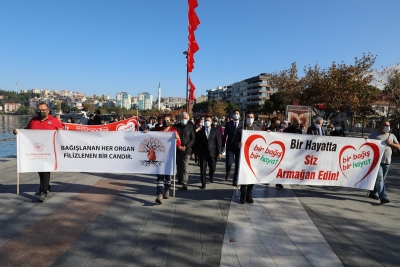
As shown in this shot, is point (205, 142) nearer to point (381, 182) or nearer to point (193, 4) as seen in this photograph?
point (381, 182)

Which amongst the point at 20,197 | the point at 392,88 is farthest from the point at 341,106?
the point at 20,197

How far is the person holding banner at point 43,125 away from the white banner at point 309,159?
3.98 m

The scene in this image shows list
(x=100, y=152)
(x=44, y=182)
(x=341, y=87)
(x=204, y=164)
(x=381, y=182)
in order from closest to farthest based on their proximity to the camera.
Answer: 1. (x=44, y=182)
2. (x=100, y=152)
3. (x=381, y=182)
4. (x=204, y=164)
5. (x=341, y=87)

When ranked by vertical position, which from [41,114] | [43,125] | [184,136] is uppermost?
[41,114]

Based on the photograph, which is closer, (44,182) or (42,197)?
(42,197)

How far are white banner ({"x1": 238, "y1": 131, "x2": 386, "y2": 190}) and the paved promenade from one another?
0.52 m

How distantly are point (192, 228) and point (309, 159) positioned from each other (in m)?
3.11

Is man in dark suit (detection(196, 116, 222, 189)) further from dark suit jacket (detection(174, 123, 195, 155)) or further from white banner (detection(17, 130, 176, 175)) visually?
white banner (detection(17, 130, 176, 175))

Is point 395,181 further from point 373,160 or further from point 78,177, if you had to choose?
point 78,177

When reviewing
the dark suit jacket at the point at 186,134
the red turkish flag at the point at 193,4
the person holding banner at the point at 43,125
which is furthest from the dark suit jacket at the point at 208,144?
the red turkish flag at the point at 193,4

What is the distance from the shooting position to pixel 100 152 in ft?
18.7

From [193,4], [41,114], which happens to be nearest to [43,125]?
[41,114]

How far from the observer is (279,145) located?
5664 mm

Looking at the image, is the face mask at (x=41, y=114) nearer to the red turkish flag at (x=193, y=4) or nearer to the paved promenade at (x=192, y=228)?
the paved promenade at (x=192, y=228)
